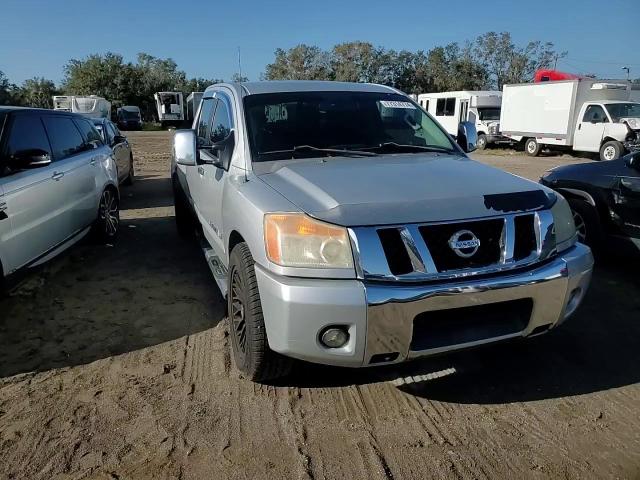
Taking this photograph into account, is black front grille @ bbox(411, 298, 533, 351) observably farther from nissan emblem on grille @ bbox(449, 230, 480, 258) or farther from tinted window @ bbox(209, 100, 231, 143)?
tinted window @ bbox(209, 100, 231, 143)

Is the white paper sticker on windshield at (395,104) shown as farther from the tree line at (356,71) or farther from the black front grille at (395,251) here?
the tree line at (356,71)

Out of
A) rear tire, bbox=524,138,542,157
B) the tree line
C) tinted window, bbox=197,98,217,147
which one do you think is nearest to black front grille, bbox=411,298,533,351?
tinted window, bbox=197,98,217,147

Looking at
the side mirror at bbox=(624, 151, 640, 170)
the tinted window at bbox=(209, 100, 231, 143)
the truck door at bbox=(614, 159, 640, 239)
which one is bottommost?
the truck door at bbox=(614, 159, 640, 239)

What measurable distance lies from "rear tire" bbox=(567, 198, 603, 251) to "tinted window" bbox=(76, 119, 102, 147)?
18.0ft

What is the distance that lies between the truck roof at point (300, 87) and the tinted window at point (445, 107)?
22.3m

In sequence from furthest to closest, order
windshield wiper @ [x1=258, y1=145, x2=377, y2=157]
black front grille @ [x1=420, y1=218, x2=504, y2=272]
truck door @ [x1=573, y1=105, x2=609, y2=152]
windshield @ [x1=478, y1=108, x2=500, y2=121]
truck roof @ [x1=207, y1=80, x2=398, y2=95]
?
windshield @ [x1=478, y1=108, x2=500, y2=121]
truck door @ [x1=573, y1=105, x2=609, y2=152]
truck roof @ [x1=207, y1=80, x2=398, y2=95]
windshield wiper @ [x1=258, y1=145, x2=377, y2=157]
black front grille @ [x1=420, y1=218, x2=504, y2=272]

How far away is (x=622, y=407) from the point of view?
111 inches

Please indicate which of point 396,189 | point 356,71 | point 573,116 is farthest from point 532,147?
point 356,71

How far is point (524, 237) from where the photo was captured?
105 inches

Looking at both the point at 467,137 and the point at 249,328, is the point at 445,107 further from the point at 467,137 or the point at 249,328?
the point at 249,328

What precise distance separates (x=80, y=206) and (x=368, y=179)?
12.2ft

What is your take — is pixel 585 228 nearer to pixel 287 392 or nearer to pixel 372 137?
pixel 372 137

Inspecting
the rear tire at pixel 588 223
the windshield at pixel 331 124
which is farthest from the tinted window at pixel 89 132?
the rear tire at pixel 588 223

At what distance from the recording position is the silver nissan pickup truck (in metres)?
2.38
